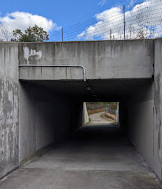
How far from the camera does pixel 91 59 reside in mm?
6992

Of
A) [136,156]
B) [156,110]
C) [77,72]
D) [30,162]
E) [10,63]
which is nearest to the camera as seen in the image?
[156,110]

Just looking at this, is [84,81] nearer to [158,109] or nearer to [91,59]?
[91,59]

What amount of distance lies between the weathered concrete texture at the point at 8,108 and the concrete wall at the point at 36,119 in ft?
1.58

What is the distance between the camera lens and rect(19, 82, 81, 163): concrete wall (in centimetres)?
723

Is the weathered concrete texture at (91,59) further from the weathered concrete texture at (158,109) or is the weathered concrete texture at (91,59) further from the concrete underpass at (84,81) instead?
the weathered concrete texture at (158,109)

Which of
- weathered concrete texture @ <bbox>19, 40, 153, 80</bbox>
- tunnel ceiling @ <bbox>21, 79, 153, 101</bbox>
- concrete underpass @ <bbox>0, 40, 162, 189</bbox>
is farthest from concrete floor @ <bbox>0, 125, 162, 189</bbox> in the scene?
weathered concrete texture @ <bbox>19, 40, 153, 80</bbox>

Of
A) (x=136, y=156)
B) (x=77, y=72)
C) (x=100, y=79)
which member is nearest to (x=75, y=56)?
(x=77, y=72)

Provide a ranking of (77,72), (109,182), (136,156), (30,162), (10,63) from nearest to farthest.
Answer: (109,182), (10,63), (77,72), (30,162), (136,156)

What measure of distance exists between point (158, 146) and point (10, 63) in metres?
5.15

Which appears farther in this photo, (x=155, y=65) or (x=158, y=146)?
(x=155, y=65)

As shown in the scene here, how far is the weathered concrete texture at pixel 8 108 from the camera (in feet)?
18.8

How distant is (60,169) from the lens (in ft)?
22.1

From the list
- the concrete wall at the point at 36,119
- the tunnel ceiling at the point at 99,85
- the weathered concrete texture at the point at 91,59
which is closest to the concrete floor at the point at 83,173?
the concrete wall at the point at 36,119

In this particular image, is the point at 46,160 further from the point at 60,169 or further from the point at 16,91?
the point at 16,91
